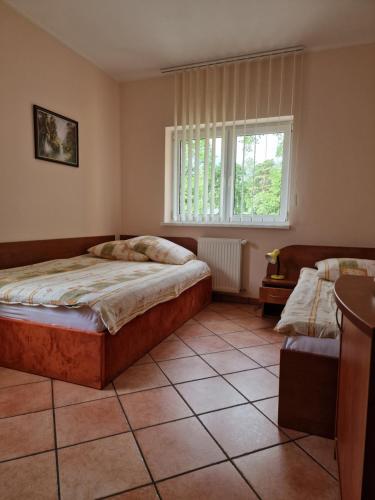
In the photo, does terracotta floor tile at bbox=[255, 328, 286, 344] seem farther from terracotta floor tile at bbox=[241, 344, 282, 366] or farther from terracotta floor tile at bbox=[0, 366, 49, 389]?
terracotta floor tile at bbox=[0, 366, 49, 389]

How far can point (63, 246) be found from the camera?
301 centimetres

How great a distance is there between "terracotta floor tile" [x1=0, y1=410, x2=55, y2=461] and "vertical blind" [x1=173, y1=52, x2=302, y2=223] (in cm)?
248

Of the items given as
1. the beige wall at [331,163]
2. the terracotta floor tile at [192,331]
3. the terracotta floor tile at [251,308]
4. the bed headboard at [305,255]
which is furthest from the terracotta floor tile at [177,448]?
the beige wall at [331,163]

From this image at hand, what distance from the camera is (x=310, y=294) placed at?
6.40ft

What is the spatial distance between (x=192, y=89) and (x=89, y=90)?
3.59 feet

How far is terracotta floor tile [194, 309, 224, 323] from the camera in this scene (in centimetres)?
293

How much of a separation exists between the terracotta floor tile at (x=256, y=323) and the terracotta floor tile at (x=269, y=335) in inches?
2.8

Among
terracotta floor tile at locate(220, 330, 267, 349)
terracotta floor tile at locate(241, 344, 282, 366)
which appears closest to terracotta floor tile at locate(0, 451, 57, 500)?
terracotta floor tile at locate(241, 344, 282, 366)

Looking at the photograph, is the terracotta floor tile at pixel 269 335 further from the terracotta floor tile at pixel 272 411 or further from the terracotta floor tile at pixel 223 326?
the terracotta floor tile at pixel 272 411

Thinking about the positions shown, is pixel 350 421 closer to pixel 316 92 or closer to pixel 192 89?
pixel 316 92

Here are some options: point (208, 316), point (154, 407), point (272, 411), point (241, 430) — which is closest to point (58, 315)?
point (154, 407)

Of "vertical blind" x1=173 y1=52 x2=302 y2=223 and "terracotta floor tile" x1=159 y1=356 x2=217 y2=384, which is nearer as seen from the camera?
"terracotta floor tile" x1=159 y1=356 x2=217 y2=384

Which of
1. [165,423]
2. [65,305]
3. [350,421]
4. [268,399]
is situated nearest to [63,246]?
[65,305]

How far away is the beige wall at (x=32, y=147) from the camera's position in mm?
2426
